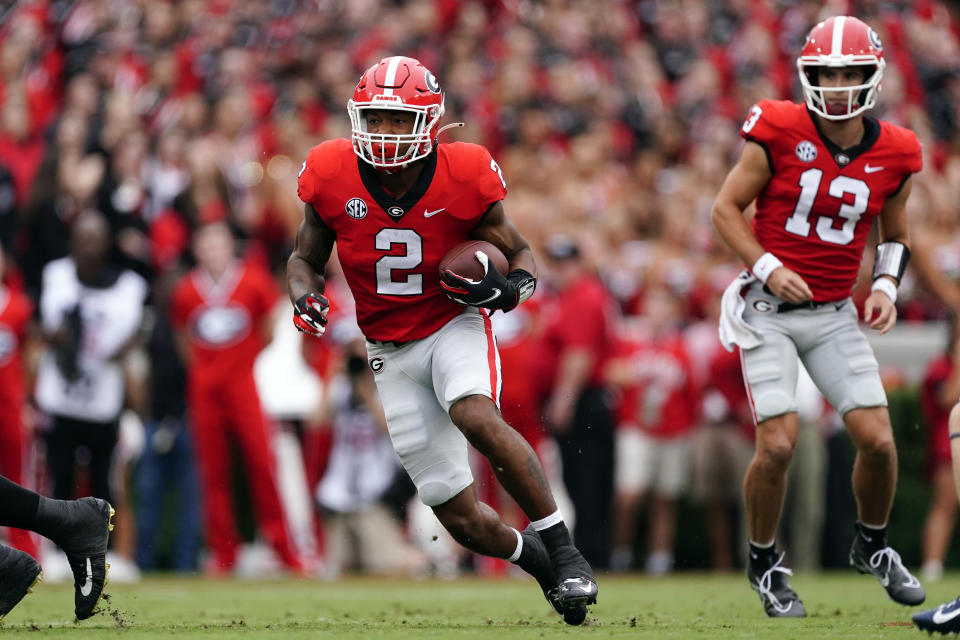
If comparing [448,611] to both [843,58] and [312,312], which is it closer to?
[312,312]

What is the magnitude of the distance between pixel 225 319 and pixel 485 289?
15.3 feet

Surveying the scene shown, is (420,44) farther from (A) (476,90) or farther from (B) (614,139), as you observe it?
(B) (614,139)

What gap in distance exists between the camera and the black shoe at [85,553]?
552 cm

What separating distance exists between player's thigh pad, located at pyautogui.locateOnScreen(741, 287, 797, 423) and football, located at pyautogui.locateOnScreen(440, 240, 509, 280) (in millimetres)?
1257

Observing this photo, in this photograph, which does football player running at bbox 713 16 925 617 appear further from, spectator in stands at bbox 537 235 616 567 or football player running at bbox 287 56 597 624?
spectator in stands at bbox 537 235 616 567

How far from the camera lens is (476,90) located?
1434 cm

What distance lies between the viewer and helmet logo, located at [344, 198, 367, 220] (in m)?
5.74

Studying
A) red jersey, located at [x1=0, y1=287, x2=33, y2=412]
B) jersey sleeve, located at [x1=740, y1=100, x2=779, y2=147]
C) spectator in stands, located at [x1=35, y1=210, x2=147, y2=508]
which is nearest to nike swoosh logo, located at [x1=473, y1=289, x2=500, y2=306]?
jersey sleeve, located at [x1=740, y1=100, x2=779, y2=147]

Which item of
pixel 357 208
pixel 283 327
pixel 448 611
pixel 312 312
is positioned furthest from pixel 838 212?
pixel 283 327

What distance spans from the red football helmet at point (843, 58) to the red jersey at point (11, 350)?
211 inches

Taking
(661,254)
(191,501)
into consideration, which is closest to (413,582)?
(191,501)

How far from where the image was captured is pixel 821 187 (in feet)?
A: 20.7

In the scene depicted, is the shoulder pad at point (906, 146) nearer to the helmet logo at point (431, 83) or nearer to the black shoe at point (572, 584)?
the helmet logo at point (431, 83)

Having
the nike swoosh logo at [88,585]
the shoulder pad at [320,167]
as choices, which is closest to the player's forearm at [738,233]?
the shoulder pad at [320,167]
